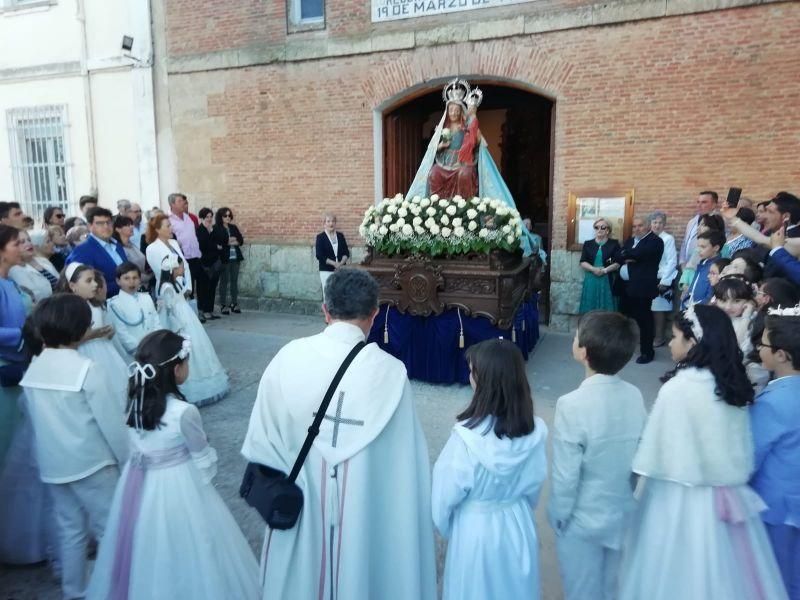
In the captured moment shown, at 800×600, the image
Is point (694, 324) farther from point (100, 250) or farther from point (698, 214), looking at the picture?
point (698, 214)

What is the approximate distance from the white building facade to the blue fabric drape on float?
675 centimetres

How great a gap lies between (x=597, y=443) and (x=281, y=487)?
4.02 feet

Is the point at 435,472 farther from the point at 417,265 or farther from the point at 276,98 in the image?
the point at 276,98

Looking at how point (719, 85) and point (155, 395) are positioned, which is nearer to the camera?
point (155, 395)

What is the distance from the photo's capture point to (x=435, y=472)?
221 cm

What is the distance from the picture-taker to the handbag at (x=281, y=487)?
200 centimetres

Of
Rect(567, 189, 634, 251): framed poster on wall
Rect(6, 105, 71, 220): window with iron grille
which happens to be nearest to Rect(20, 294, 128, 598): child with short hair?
Rect(567, 189, 634, 251): framed poster on wall

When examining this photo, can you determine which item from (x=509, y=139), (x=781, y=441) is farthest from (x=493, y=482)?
(x=509, y=139)

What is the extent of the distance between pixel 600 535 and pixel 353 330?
4.31ft

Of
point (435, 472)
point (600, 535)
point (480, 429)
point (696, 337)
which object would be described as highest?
point (696, 337)

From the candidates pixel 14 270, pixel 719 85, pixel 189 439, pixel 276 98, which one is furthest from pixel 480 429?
pixel 276 98

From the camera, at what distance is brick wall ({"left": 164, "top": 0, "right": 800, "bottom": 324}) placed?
733 cm

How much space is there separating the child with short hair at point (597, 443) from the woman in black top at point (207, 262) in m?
7.91

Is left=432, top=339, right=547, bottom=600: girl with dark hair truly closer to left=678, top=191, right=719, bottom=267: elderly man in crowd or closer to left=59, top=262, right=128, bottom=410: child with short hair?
left=59, top=262, right=128, bottom=410: child with short hair
